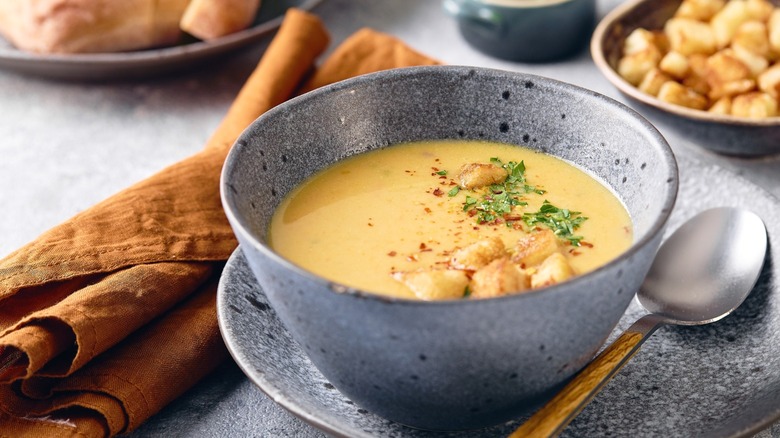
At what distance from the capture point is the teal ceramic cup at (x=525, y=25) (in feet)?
7.91

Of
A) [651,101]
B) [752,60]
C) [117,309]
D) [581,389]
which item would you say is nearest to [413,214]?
[581,389]

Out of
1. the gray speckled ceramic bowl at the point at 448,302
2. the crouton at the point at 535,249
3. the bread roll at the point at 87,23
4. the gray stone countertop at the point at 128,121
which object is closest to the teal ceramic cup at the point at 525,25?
the gray stone countertop at the point at 128,121

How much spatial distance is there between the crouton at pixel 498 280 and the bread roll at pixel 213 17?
1479 millimetres

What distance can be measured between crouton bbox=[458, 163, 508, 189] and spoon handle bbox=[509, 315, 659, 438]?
0.33m

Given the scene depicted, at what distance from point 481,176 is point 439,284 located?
354mm

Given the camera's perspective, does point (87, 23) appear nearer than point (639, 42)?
No

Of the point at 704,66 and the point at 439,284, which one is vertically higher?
the point at 439,284

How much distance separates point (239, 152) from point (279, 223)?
0.15m

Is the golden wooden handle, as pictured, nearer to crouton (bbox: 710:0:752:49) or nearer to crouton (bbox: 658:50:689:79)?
crouton (bbox: 658:50:689:79)

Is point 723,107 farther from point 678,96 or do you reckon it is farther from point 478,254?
point 478,254

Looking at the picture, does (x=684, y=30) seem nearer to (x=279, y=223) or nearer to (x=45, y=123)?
(x=279, y=223)

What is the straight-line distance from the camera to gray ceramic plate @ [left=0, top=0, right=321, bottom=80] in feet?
7.51

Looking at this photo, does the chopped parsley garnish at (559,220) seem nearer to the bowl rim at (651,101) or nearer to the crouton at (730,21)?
the bowl rim at (651,101)

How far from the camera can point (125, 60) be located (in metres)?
2.29
